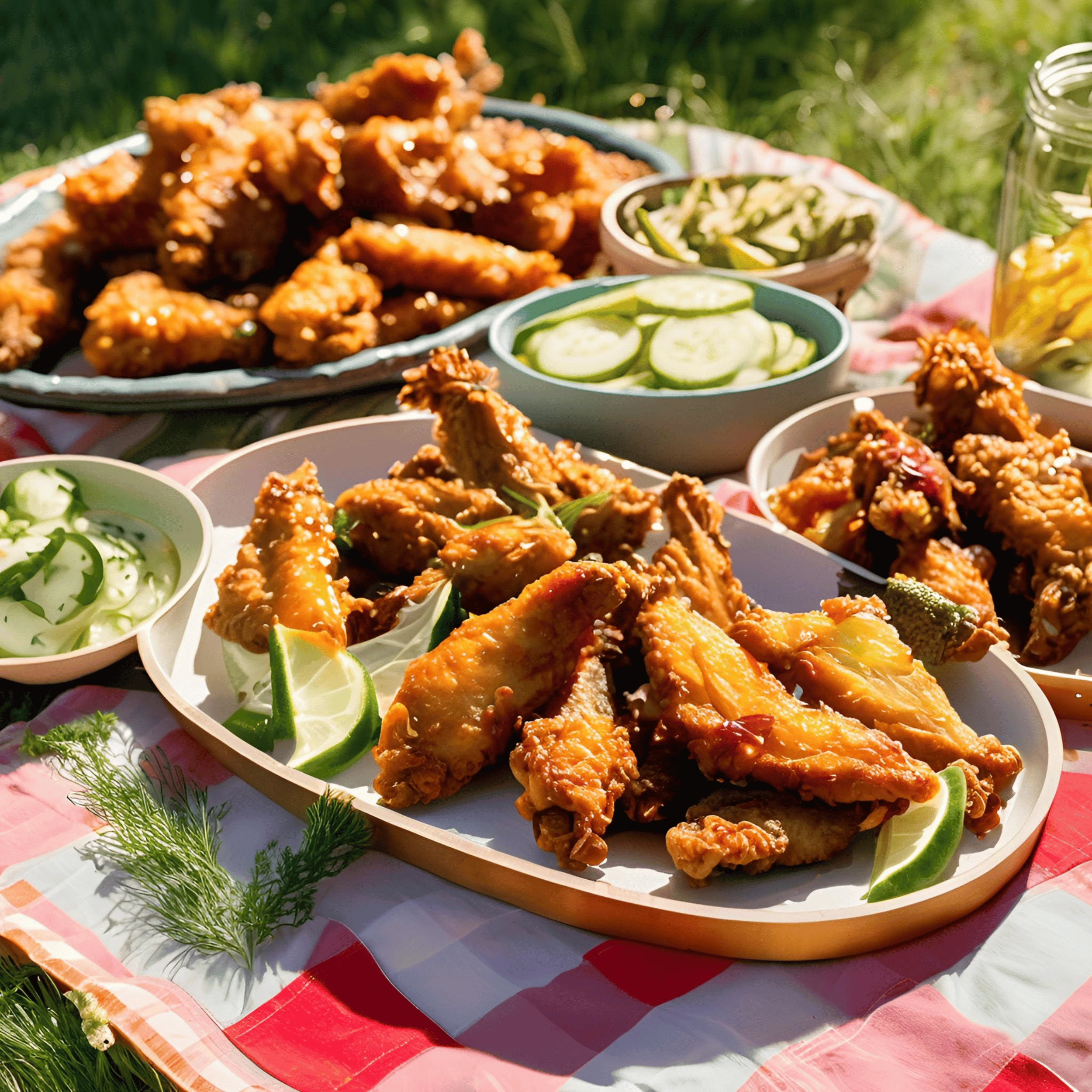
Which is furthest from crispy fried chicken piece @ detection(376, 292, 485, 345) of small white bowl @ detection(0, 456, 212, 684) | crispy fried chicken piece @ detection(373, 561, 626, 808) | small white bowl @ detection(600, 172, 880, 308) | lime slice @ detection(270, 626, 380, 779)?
crispy fried chicken piece @ detection(373, 561, 626, 808)

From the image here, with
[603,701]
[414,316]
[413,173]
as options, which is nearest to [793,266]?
[414,316]

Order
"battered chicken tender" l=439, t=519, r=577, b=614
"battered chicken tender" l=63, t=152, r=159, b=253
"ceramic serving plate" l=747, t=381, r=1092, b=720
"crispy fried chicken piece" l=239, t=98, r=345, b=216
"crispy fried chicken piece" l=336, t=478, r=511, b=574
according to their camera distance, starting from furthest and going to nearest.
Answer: "battered chicken tender" l=63, t=152, r=159, b=253, "crispy fried chicken piece" l=239, t=98, r=345, b=216, "ceramic serving plate" l=747, t=381, r=1092, b=720, "crispy fried chicken piece" l=336, t=478, r=511, b=574, "battered chicken tender" l=439, t=519, r=577, b=614

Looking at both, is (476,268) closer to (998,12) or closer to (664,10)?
(664,10)

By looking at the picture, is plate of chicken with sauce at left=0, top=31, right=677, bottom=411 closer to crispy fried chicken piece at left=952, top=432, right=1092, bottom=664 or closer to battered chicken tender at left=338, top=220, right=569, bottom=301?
battered chicken tender at left=338, top=220, right=569, bottom=301

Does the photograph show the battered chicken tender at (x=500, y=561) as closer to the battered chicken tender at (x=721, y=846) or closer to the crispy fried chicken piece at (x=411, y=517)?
the crispy fried chicken piece at (x=411, y=517)

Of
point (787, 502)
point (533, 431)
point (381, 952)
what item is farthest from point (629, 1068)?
point (533, 431)

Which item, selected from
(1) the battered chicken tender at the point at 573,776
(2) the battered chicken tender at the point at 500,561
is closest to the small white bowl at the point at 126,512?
(2) the battered chicken tender at the point at 500,561

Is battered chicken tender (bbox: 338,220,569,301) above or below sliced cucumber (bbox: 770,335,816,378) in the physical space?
above
